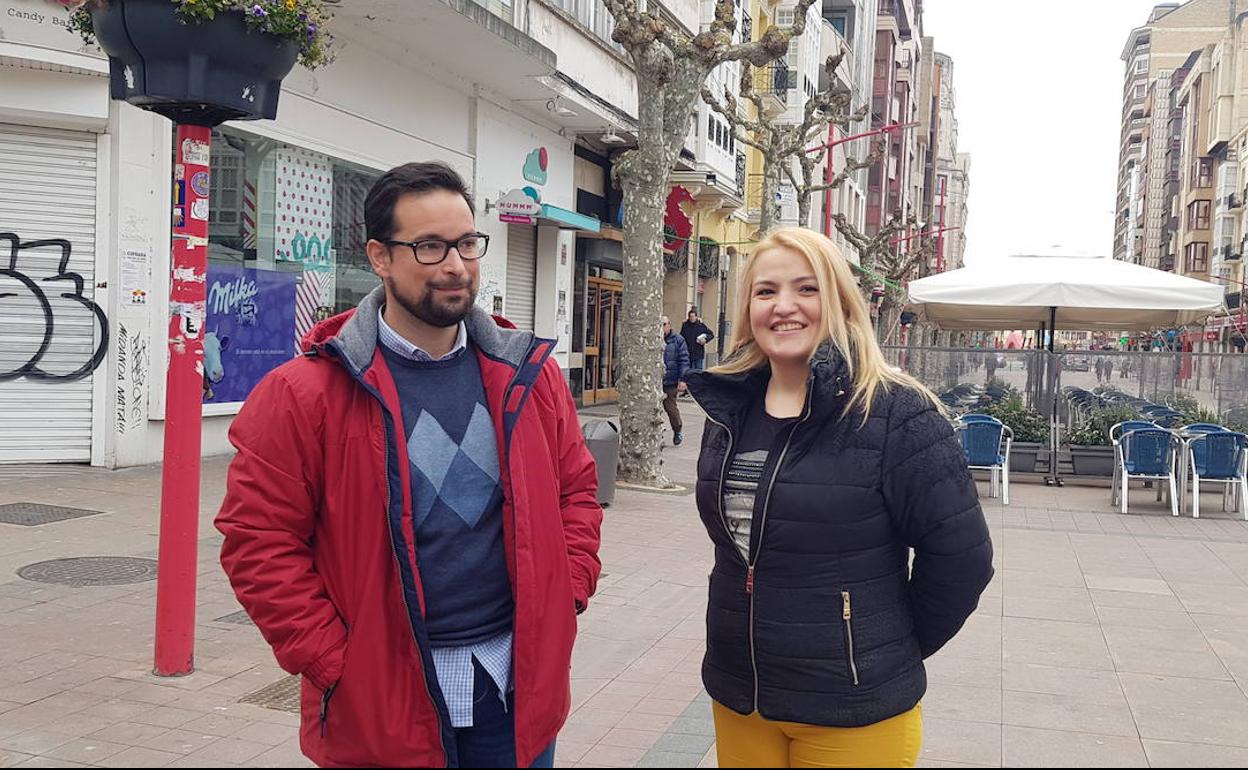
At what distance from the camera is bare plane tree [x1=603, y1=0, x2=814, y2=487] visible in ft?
40.7

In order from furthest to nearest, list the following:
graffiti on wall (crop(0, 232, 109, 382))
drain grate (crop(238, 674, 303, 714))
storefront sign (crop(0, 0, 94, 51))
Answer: graffiti on wall (crop(0, 232, 109, 382))
storefront sign (crop(0, 0, 94, 51))
drain grate (crop(238, 674, 303, 714))

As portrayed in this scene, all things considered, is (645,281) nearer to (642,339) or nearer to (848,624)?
(642,339)

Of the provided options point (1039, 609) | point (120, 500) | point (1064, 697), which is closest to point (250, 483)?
point (1064, 697)

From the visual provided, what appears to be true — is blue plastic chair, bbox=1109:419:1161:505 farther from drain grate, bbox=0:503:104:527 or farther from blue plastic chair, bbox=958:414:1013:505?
drain grate, bbox=0:503:104:527

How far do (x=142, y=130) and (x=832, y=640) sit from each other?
10.5 metres

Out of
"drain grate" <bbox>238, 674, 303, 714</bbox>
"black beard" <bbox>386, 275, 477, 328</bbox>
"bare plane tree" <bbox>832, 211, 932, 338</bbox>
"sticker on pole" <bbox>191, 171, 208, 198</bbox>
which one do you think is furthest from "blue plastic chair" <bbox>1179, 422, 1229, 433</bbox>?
"bare plane tree" <bbox>832, 211, 932, 338</bbox>

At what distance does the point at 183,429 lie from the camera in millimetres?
5203

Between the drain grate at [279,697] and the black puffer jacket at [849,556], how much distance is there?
2.80m

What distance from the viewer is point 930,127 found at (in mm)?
115750

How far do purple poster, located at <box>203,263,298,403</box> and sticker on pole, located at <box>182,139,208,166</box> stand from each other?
293 inches

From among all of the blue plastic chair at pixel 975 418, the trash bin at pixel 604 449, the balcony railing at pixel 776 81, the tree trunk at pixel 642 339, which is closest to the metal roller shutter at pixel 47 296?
the trash bin at pixel 604 449

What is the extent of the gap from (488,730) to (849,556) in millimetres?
879

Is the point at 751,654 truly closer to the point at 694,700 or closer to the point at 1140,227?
the point at 694,700

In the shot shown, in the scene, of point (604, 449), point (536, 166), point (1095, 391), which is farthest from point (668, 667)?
point (536, 166)
